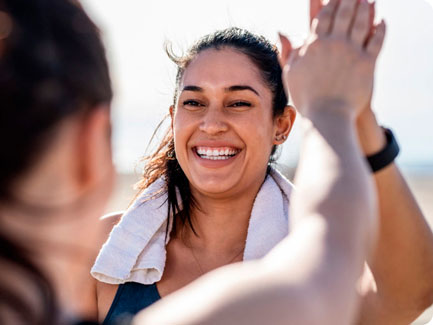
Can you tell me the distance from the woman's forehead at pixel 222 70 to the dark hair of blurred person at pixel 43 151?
2210 millimetres

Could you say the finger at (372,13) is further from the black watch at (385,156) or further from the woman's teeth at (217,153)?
the woman's teeth at (217,153)

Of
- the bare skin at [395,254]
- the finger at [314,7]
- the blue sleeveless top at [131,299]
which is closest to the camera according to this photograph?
the finger at [314,7]

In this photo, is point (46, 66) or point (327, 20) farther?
point (327, 20)

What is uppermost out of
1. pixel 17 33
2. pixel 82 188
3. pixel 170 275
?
pixel 17 33

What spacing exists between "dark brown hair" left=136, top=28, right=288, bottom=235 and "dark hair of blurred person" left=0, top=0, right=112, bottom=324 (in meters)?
2.25

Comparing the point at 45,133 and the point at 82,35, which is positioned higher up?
the point at 82,35

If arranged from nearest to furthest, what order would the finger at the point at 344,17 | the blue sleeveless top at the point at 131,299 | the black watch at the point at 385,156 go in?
the finger at the point at 344,17
the black watch at the point at 385,156
the blue sleeveless top at the point at 131,299

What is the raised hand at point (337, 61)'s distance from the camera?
1222 millimetres

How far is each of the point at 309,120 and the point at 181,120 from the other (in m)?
2.13

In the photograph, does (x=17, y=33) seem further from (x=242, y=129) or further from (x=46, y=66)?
(x=242, y=129)

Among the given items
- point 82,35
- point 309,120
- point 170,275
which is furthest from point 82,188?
point 170,275

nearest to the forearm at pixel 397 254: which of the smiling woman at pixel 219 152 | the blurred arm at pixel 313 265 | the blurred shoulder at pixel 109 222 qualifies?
the blurred arm at pixel 313 265

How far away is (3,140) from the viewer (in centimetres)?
92

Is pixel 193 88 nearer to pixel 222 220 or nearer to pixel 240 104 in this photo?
pixel 240 104
